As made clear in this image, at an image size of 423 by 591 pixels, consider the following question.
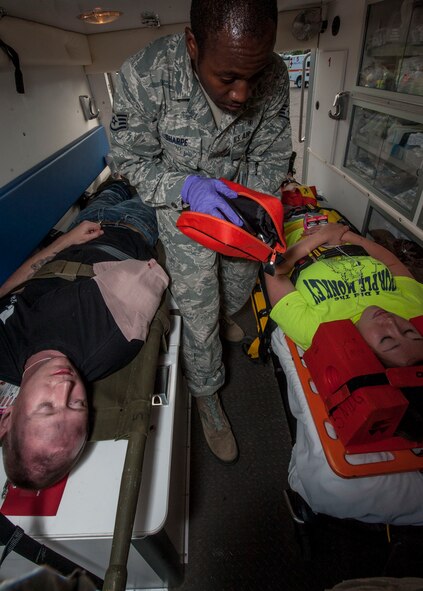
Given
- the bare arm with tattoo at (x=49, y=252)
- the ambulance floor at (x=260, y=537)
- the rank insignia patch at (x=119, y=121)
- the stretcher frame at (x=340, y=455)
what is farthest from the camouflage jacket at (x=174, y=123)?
the ambulance floor at (x=260, y=537)

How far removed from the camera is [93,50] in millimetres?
3238

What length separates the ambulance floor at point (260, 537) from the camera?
1440mm

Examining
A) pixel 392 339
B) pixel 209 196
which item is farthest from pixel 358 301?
pixel 209 196

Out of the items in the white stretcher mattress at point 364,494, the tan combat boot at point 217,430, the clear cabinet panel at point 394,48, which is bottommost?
the tan combat boot at point 217,430

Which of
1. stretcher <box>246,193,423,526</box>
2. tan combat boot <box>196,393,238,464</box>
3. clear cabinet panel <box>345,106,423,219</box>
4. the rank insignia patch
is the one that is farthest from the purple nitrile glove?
clear cabinet panel <box>345,106,423,219</box>

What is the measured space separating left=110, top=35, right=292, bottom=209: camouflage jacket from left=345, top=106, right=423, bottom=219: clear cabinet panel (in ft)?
3.85

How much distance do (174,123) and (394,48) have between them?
2.03m

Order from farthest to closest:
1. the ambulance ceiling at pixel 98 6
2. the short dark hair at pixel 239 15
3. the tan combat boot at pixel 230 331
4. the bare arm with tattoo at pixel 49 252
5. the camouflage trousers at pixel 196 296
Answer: the tan combat boot at pixel 230 331 < the ambulance ceiling at pixel 98 6 < the bare arm with tattoo at pixel 49 252 < the camouflage trousers at pixel 196 296 < the short dark hair at pixel 239 15

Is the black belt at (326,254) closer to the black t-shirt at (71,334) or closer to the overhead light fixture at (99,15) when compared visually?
the black t-shirt at (71,334)

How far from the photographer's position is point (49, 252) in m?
1.88

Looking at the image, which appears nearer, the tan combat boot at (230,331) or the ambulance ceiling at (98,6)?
the ambulance ceiling at (98,6)

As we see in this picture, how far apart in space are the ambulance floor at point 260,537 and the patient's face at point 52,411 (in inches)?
38.6

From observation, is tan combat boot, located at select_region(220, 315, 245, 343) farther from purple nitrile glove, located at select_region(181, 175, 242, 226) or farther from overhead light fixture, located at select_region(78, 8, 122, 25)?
overhead light fixture, located at select_region(78, 8, 122, 25)

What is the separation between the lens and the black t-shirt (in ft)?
4.15
